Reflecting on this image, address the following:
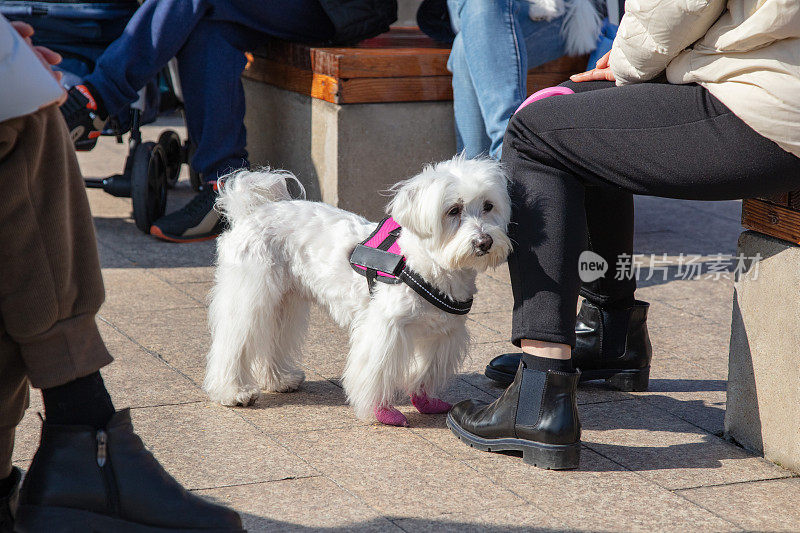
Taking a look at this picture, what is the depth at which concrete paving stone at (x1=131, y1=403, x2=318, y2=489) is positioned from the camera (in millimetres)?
2615

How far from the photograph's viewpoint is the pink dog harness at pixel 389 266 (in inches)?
117

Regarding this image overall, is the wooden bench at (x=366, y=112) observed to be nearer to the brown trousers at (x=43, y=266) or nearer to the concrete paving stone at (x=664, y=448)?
the concrete paving stone at (x=664, y=448)

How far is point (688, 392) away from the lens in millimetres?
3389

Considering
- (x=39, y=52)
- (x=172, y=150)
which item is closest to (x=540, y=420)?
(x=39, y=52)

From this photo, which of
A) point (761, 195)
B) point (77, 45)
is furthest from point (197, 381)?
point (77, 45)

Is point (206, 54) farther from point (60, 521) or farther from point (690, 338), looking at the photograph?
point (60, 521)

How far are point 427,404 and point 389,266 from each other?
1.76 feet

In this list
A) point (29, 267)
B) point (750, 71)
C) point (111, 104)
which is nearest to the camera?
point (29, 267)

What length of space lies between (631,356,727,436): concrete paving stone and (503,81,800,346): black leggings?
0.77 meters

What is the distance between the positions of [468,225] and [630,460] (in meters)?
0.87

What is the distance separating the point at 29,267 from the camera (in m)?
1.88

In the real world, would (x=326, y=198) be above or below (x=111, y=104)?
below

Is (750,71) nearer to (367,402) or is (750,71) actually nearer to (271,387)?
(367,402)

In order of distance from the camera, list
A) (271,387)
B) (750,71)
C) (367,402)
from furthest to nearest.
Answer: (271,387), (367,402), (750,71)
